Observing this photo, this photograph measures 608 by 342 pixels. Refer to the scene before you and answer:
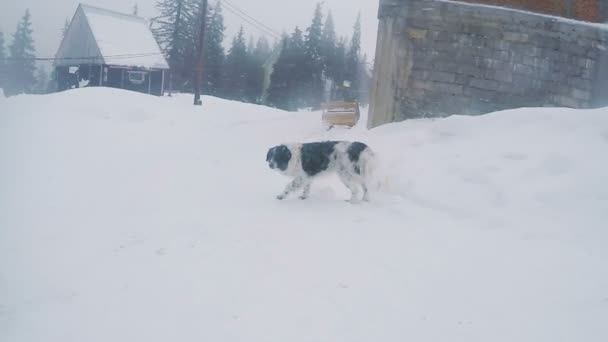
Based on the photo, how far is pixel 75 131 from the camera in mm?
11477

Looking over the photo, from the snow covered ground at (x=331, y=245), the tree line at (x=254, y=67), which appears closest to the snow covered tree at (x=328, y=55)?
the tree line at (x=254, y=67)

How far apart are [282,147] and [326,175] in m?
0.81

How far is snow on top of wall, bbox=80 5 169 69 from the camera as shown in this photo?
2998 centimetres

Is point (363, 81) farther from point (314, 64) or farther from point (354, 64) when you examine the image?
point (314, 64)

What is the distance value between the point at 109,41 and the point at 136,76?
2890mm

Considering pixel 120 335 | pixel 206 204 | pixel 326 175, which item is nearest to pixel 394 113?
pixel 326 175

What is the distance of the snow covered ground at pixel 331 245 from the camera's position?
310cm

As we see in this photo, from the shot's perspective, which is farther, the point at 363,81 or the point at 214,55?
the point at 363,81

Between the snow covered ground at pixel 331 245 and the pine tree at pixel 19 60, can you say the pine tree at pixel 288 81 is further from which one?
the snow covered ground at pixel 331 245

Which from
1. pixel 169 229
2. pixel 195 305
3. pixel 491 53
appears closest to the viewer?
pixel 195 305

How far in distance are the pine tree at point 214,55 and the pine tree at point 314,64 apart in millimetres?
8646

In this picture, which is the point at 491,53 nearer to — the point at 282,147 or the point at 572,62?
the point at 572,62

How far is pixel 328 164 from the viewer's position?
21.4 ft

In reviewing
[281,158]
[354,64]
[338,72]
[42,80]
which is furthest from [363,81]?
[281,158]
